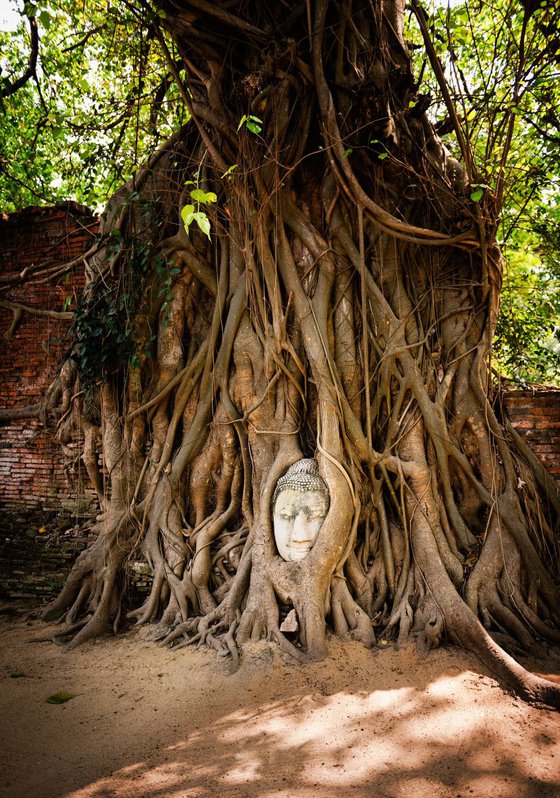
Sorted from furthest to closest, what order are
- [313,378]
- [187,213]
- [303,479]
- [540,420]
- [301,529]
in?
[540,420] < [313,378] < [303,479] < [301,529] < [187,213]

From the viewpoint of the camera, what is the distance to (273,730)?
2.24m

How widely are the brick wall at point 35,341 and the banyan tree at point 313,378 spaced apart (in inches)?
47.9

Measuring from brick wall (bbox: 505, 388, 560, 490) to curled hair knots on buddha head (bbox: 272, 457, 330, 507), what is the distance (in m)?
1.80

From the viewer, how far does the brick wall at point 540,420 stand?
403cm

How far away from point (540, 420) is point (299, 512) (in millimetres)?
2253

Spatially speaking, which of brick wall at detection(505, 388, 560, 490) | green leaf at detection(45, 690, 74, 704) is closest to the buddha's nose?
green leaf at detection(45, 690, 74, 704)

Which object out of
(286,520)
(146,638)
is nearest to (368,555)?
(286,520)

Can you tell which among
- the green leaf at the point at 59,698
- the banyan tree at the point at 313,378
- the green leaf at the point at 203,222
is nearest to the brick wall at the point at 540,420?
the banyan tree at the point at 313,378

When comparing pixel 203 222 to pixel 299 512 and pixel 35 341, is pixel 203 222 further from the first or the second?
pixel 35 341

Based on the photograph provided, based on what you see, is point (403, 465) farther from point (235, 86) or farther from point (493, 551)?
point (235, 86)

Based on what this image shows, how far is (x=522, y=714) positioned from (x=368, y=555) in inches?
49.0

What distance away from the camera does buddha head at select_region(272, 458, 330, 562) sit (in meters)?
3.09

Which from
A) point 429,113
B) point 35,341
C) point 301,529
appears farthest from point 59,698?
point 429,113

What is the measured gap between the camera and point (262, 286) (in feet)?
12.0
